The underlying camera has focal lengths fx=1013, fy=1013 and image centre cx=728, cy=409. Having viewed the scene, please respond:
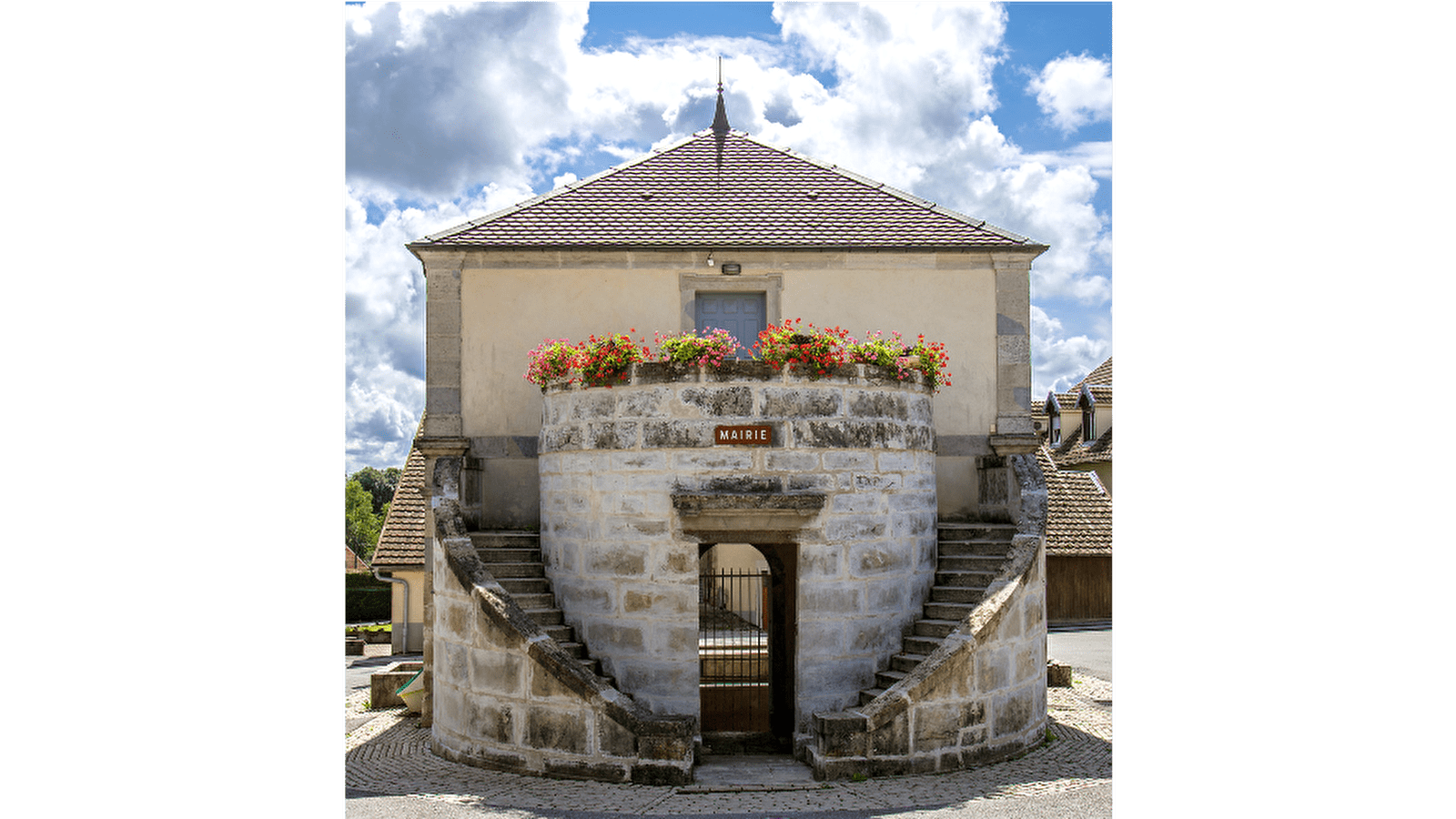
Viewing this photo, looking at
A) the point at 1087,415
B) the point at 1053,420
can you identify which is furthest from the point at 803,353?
the point at 1053,420

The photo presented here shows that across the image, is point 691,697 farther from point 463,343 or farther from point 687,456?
point 463,343

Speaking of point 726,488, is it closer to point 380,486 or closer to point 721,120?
point 721,120

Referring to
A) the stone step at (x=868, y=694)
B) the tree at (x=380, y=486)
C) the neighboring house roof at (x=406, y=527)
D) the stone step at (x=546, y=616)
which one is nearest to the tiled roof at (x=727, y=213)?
the stone step at (x=546, y=616)

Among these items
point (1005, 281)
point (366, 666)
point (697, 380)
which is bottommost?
point (366, 666)

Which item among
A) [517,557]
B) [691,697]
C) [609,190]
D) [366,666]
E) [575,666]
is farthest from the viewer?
[366,666]

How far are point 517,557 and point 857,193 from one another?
7.30 metres

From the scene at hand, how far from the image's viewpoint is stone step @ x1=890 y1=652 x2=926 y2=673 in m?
11.0

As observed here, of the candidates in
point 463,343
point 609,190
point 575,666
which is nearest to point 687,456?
point 575,666

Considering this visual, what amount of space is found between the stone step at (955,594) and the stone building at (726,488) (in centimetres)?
3

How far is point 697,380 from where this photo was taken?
11.0 metres

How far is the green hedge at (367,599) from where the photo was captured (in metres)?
31.7

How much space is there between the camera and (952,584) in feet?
39.6

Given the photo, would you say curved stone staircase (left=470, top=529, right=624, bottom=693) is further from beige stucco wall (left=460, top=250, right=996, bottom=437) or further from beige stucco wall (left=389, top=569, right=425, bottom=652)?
beige stucco wall (left=389, top=569, right=425, bottom=652)

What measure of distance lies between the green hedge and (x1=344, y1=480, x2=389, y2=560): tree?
345 inches
